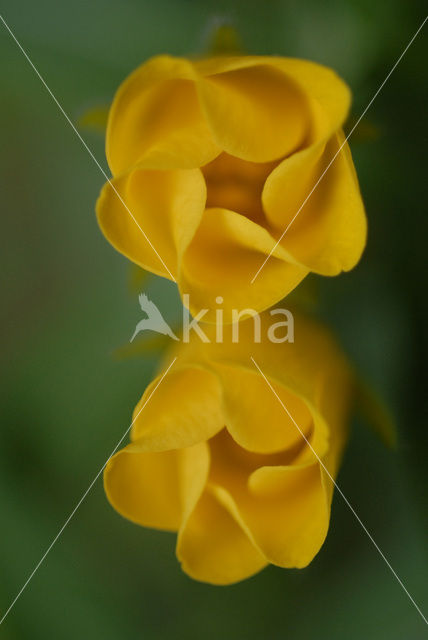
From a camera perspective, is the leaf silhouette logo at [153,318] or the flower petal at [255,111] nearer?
the flower petal at [255,111]

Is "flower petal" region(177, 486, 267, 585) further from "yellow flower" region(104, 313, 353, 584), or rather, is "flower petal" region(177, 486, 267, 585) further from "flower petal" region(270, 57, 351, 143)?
"flower petal" region(270, 57, 351, 143)

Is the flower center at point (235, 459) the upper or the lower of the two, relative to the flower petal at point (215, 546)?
upper

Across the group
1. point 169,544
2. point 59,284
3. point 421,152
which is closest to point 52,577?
point 169,544

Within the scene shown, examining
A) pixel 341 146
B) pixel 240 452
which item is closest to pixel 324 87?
pixel 341 146

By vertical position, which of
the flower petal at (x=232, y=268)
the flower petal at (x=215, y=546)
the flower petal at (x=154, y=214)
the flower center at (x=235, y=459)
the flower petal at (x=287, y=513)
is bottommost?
the flower petal at (x=215, y=546)

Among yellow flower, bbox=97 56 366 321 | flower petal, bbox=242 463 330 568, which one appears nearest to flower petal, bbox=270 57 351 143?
yellow flower, bbox=97 56 366 321

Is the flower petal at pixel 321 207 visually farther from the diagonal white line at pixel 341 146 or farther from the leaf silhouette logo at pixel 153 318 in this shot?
the leaf silhouette logo at pixel 153 318

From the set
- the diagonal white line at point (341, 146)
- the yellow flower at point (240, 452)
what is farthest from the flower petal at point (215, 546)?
the diagonal white line at point (341, 146)

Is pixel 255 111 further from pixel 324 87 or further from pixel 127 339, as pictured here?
pixel 127 339
